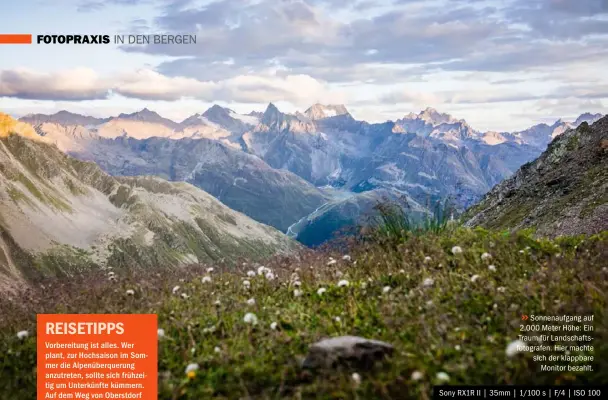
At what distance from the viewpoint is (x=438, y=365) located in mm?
6738

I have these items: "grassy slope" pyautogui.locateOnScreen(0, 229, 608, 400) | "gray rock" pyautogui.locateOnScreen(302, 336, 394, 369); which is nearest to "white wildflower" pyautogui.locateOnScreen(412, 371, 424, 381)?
"grassy slope" pyautogui.locateOnScreen(0, 229, 608, 400)

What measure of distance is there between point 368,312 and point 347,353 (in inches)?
77.6

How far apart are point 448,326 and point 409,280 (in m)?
2.52

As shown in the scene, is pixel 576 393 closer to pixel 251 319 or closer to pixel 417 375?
pixel 417 375

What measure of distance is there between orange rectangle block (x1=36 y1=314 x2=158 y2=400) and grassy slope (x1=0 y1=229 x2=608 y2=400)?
256 millimetres

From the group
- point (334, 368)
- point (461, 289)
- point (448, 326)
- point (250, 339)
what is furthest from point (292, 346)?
point (461, 289)

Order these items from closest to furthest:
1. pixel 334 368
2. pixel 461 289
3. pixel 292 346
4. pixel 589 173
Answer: pixel 334 368
pixel 292 346
pixel 461 289
pixel 589 173

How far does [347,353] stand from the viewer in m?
7.14

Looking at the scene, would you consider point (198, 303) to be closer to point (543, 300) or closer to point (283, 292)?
point (283, 292)

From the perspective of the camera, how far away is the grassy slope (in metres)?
6.76

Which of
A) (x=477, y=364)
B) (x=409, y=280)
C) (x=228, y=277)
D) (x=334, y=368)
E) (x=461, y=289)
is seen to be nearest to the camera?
(x=477, y=364)

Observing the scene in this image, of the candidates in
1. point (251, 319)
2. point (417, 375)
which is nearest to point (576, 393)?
point (417, 375)

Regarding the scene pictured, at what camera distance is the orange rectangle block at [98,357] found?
26.3ft

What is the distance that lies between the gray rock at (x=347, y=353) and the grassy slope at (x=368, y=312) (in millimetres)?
175
